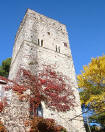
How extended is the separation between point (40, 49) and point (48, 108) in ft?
17.5

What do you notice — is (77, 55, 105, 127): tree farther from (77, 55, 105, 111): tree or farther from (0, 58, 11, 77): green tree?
(0, 58, 11, 77): green tree

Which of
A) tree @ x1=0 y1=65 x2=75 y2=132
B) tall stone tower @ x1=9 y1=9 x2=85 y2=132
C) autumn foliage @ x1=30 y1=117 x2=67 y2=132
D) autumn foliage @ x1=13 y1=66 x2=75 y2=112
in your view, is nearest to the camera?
autumn foliage @ x1=30 y1=117 x2=67 y2=132

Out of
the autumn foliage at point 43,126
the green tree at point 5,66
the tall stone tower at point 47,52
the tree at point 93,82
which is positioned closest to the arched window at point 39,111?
the tall stone tower at point 47,52

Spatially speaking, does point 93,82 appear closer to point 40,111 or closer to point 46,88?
point 46,88

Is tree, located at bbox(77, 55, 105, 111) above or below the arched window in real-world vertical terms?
above

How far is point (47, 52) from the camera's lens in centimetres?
1214

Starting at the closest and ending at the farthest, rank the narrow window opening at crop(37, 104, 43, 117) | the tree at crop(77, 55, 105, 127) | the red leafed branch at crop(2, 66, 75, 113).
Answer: the narrow window opening at crop(37, 104, 43, 117) < the red leafed branch at crop(2, 66, 75, 113) < the tree at crop(77, 55, 105, 127)

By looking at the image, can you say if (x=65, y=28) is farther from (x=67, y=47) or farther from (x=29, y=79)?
(x=29, y=79)

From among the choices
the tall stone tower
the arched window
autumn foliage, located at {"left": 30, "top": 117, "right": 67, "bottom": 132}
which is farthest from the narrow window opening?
autumn foliage, located at {"left": 30, "top": 117, "right": 67, "bottom": 132}

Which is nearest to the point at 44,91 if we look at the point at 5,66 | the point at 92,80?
the point at 92,80

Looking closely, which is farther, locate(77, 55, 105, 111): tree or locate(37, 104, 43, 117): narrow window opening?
locate(77, 55, 105, 111): tree

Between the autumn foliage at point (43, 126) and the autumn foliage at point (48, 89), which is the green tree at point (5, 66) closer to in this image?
the autumn foliage at point (48, 89)

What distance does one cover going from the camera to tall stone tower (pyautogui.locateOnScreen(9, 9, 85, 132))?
29.4 ft

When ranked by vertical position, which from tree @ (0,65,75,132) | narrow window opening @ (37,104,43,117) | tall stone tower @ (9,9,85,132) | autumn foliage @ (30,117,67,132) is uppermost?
tall stone tower @ (9,9,85,132)
